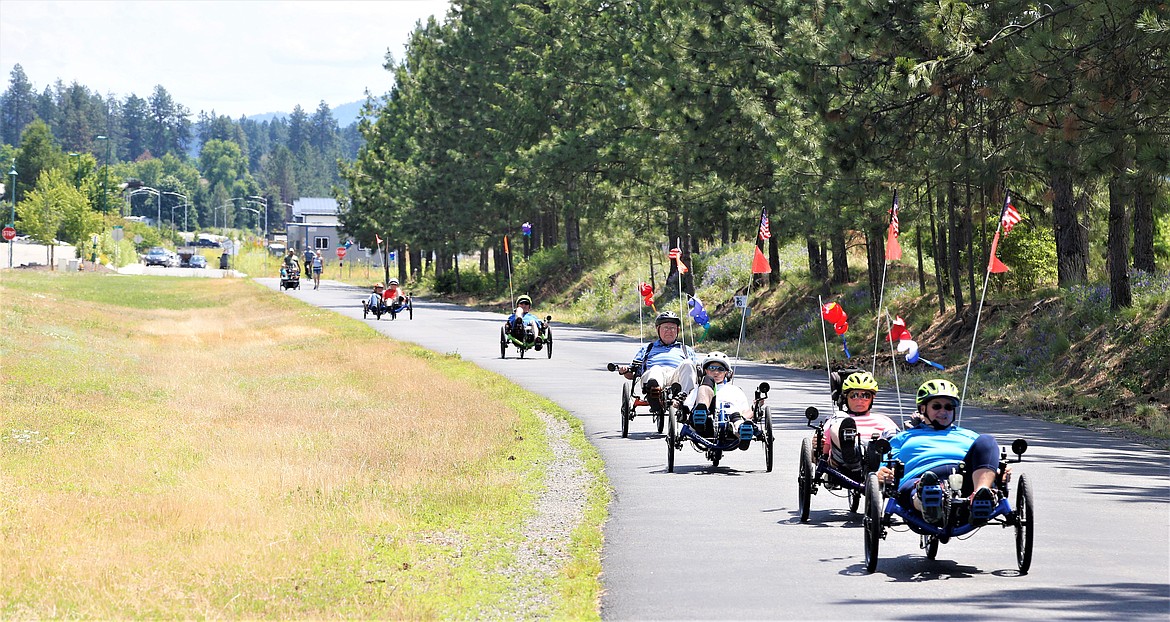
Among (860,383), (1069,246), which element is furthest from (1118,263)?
(860,383)

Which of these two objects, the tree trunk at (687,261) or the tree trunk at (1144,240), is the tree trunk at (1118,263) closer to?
the tree trunk at (1144,240)

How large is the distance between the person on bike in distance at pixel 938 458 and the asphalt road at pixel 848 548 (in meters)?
0.50

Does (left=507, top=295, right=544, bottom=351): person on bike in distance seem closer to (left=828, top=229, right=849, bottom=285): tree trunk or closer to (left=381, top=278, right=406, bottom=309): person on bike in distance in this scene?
(left=828, top=229, right=849, bottom=285): tree trunk

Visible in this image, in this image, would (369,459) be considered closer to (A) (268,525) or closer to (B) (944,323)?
(A) (268,525)

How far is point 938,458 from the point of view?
34.5 ft

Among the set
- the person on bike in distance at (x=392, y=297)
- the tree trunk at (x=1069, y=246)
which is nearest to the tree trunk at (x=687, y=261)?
the person on bike in distance at (x=392, y=297)

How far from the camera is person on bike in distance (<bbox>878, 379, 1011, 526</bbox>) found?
394 inches

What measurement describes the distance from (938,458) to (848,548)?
109 cm

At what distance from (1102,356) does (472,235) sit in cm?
5563

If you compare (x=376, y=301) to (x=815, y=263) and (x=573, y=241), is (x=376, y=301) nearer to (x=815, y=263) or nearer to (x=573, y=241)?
(x=815, y=263)

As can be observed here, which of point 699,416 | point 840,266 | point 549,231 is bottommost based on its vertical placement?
point 699,416

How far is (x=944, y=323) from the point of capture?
109 feet

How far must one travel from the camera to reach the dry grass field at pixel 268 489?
31.4ft

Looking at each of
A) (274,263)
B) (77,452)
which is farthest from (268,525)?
(274,263)
